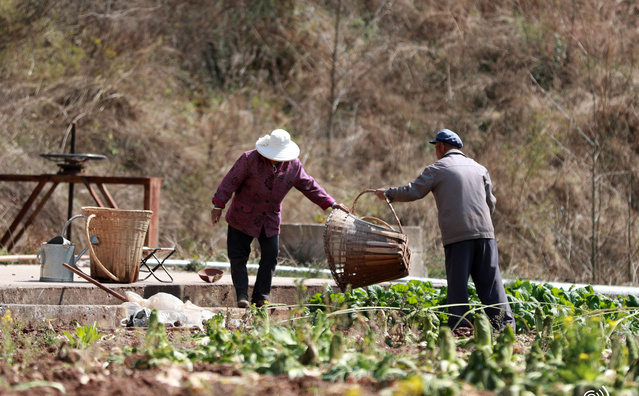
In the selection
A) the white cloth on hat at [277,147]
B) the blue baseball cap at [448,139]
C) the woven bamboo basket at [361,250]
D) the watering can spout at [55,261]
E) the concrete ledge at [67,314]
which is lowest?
the concrete ledge at [67,314]

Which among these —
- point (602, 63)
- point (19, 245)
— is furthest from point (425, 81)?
point (19, 245)

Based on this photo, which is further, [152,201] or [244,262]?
[152,201]

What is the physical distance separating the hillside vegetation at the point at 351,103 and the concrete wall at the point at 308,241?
1284 mm

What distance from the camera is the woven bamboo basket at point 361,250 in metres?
6.22

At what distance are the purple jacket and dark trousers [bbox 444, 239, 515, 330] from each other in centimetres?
167

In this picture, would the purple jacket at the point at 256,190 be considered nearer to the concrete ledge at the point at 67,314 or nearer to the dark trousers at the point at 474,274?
the concrete ledge at the point at 67,314

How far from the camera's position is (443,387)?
117 inches

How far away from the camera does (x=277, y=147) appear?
22.4 ft

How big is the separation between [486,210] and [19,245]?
8.68 meters

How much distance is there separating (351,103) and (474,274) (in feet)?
43.8

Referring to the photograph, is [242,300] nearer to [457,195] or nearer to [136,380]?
[457,195]

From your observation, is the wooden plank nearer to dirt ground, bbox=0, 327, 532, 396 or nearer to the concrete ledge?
the concrete ledge

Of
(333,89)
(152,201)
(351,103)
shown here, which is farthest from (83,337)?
(351,103)

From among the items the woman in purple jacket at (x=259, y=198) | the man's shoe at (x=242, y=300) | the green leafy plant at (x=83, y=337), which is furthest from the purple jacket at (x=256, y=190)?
the green leafy plant at (x=83, y=337)
